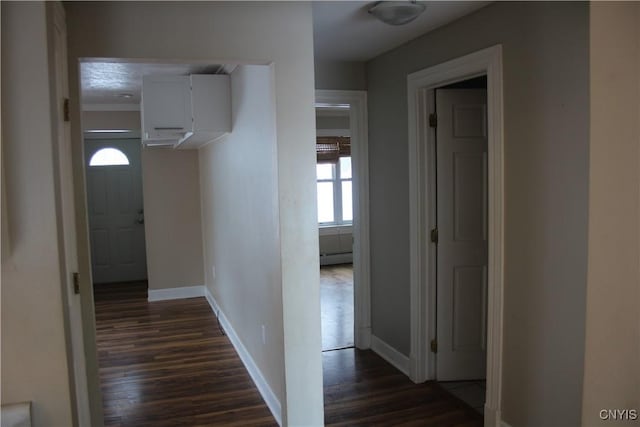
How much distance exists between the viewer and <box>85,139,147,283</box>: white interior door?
7.67 meters

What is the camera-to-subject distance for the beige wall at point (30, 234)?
71.5 inches

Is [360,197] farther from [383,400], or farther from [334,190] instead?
[334,190]

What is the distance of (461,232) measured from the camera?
3670mm

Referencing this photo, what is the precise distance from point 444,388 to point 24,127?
3.09 m

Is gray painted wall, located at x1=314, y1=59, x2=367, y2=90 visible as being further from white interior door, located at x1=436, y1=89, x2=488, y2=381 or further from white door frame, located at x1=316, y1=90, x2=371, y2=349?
white interior door, located at x1=436, y1=89, x2=488, y2=381

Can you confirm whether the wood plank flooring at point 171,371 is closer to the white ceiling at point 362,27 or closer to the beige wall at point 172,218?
the beige wall at point 172,218

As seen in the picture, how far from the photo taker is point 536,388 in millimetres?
2617

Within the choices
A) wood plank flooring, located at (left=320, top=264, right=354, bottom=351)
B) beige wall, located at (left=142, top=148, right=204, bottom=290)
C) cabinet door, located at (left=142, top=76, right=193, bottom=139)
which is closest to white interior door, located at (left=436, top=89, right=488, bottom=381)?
wood plank flooring, located at (left=320, top=264, right=354, bottom=351)

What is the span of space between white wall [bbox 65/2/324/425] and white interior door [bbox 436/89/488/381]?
1260mm

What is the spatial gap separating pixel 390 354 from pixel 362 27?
253cm

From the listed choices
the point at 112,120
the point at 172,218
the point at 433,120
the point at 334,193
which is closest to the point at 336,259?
the point at 334,193

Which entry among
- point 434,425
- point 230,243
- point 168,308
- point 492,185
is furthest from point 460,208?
point 168,308

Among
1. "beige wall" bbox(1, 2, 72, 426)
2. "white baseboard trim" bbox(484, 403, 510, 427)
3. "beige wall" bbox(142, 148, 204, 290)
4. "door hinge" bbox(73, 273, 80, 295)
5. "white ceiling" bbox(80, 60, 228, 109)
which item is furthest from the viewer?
"beige wall" bbox(142, 148, 204, 290)

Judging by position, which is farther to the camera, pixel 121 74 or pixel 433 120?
pixel 121 74
